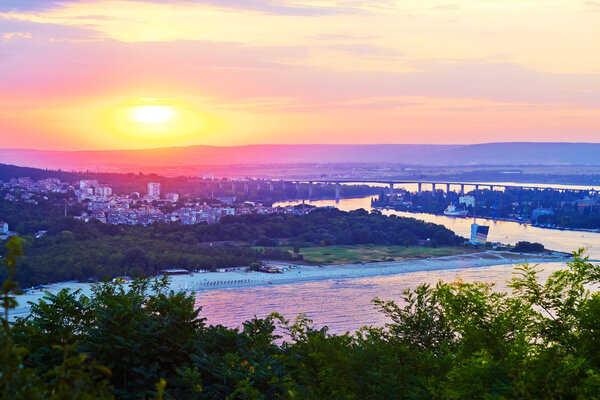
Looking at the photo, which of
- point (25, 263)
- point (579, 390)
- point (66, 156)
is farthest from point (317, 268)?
point (66, 156)

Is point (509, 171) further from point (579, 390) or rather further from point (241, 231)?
point (579, 390)

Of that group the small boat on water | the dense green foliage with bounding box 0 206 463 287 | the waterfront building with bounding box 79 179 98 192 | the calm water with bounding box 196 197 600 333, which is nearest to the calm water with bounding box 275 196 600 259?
the small boat on water

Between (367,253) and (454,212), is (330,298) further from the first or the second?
(454,212)

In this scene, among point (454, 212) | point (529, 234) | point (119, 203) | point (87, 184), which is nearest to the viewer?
point (529, 234)

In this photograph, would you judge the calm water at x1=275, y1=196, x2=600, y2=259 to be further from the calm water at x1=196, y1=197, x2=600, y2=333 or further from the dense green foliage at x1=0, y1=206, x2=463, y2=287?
the dense green foliage at x1=0, y1=206, x2=463, y2=287

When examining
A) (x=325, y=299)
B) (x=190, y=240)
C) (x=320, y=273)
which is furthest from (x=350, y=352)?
(x=190, y=240)

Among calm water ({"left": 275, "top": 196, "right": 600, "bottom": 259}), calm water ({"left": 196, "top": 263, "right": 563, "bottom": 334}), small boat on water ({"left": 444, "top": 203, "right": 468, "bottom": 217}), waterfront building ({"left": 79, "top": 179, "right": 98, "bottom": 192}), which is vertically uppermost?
waterfront building ({"left": 79, "top": 179, "right": 98, "bottom": 192})
